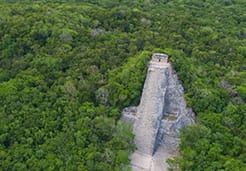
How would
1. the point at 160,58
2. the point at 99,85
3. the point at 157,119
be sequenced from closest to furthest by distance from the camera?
1. the point at 157,119
2. the point at 99,85
3. the point at 160,58

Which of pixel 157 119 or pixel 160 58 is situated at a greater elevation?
pixel 160 58

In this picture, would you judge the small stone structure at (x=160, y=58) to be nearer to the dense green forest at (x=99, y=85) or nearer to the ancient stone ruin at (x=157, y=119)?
the dense green forest at (x=99, y=85)

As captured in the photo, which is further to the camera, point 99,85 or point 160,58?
point 160,58

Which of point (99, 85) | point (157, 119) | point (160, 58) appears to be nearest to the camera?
point (157, 119)

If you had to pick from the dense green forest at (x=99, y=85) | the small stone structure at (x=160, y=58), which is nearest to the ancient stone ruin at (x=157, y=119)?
the dense green forest at (x=99, y=85)

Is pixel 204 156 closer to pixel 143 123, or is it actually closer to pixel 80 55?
pixel 143 123
